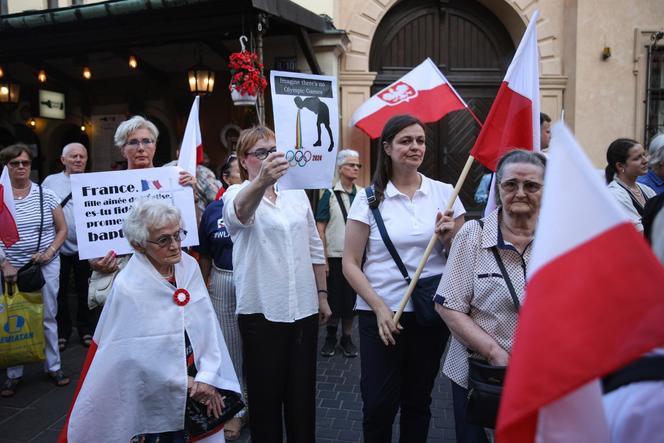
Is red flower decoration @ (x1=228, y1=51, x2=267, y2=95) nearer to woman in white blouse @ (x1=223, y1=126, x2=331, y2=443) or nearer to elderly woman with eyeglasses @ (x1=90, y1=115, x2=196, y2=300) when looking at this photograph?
elderly woman with eyeglasses @ (x1=90, y1=115, x2=196, y2=300)

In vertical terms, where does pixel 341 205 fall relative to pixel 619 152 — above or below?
below

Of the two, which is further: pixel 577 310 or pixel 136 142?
pixel 136 142

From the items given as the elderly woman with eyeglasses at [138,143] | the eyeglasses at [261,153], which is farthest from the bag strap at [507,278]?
the elderly woman with eyeglasses at [138,143]

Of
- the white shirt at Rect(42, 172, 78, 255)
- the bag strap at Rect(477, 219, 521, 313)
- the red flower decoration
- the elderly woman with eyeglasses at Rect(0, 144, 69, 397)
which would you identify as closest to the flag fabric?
the bag strap at Rect(477, 219, 521, 313)

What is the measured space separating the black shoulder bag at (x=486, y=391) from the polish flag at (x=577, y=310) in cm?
101

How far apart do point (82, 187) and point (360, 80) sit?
6592 mm

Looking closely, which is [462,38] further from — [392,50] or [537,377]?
[537,377]

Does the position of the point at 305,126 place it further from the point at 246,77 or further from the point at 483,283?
the point at 246,77

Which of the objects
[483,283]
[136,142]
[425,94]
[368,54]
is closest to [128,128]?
[136,142]

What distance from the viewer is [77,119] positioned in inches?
438

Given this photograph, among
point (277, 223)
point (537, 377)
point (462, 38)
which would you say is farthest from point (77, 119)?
point (537, 377)

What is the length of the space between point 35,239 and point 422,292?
396 cm

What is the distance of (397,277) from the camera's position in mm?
2928

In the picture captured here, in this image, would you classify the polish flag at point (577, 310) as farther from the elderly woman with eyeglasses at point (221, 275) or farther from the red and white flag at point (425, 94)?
the red and white flag at point (425, 94)
